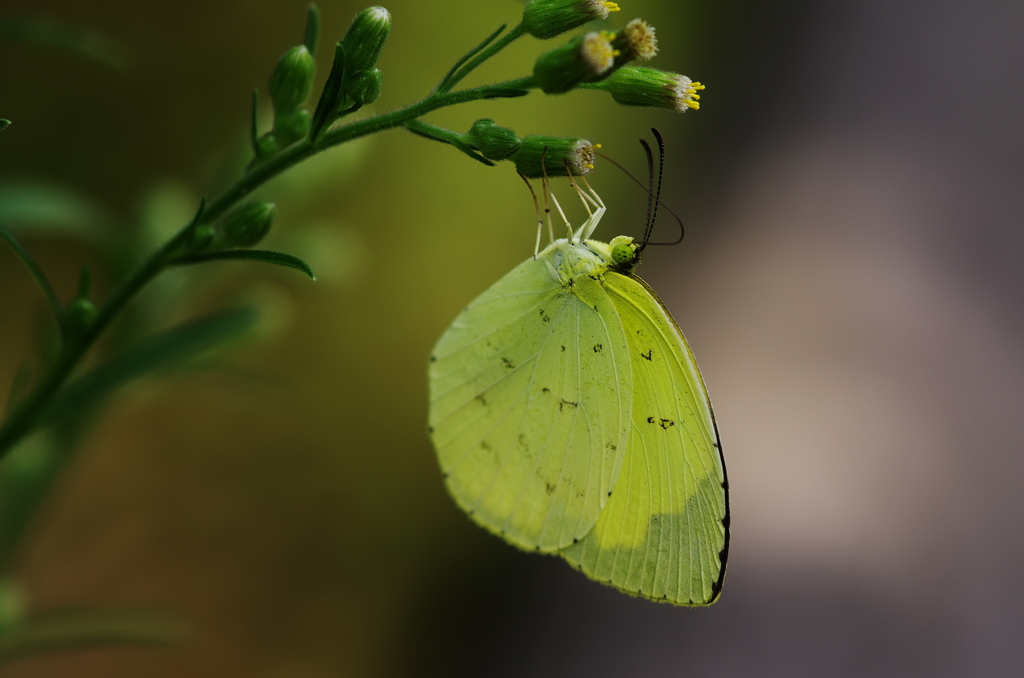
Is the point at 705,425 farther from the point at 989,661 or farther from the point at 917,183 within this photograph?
the point at 917,183

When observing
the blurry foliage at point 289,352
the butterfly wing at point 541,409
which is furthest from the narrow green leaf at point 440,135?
the blurry foliage at point 289,352

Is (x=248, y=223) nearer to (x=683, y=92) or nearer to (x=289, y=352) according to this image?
(x=683, y=92)

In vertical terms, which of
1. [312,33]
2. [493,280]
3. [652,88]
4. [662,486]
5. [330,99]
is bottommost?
[662,486]

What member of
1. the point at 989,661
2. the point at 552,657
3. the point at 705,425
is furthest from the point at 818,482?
the point at 705,425

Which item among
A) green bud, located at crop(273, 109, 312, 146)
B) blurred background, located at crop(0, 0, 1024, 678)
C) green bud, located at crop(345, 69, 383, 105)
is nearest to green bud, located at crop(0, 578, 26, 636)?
blurred background, located at crop(0, 0, 1024, 678)

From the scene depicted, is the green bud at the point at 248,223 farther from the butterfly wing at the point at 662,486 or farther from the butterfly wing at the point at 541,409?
the butterfly wing at the point at 662,486

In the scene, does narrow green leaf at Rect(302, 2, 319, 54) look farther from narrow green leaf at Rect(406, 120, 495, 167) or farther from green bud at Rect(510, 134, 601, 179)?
green bud at Rect(510, 134, 601, 179)

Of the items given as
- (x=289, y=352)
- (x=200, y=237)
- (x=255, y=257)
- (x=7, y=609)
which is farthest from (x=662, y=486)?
(x=289, y=352)
